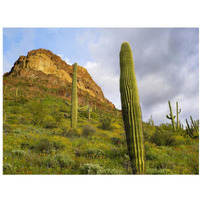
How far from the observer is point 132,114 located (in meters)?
4.23

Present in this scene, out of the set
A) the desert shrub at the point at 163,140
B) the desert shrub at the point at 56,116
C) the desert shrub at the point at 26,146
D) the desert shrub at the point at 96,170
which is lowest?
the desert shrub at the point at 163,140

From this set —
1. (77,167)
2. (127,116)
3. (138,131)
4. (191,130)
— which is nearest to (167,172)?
(138,131)

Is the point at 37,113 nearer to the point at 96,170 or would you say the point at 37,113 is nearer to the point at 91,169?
the point at 91,169

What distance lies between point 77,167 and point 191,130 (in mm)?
13196

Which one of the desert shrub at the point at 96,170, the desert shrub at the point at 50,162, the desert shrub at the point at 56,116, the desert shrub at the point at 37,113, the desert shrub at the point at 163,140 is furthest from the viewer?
the desert shrub at the point at 56,116

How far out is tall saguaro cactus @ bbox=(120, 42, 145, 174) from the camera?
3.88m

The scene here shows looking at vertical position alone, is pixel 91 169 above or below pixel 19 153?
below

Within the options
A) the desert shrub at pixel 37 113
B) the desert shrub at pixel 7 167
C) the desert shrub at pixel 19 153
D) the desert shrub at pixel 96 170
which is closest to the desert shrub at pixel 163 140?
the desert shrub at pixel 96 170

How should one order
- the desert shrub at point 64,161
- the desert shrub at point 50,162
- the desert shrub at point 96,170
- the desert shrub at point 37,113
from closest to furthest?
the desert shrub at point 96,170 → the desert shrub at point 50,162 → the desert shrub at point 64,161 → the desert shrub at point 37,113

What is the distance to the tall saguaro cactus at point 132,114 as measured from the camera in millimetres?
3880

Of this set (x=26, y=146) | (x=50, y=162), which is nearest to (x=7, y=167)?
(x=50, y=162)

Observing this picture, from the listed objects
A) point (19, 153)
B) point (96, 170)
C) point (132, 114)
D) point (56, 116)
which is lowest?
point (96, 170)

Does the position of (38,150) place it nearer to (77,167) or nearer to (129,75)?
(77,167)

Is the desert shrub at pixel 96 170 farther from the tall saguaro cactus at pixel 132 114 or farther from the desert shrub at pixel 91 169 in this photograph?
the tall saguaro cactus at pixel 132 114
